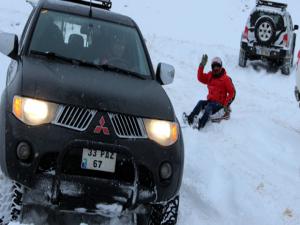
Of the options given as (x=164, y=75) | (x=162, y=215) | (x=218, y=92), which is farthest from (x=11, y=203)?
(x=218, y=92)

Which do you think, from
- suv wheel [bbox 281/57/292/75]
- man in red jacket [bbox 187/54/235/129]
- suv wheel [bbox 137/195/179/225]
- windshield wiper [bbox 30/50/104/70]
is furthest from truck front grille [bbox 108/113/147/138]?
suv wheel [bbox 281/57/292/75]

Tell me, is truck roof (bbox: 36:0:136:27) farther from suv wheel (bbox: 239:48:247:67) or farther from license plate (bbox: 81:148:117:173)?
suv wheel (bbox: 239:48:247:67)

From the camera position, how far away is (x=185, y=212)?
5.34 meters

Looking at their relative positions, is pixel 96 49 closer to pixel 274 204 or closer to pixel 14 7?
pixel 274 204

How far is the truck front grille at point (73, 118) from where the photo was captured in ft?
13.2

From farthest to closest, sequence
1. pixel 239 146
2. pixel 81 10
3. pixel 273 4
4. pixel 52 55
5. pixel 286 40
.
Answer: pixel 273 4 → pixel 286 40 → pixel 239 146 → pixel 81 10 → pixel 52 55

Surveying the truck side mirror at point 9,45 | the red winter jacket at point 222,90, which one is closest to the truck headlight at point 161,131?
the truck side mirror at point 9,45

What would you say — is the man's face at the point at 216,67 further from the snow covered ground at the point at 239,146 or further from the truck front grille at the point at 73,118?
the truck front grille at the point at 73,118

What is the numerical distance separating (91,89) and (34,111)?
1.73 feet

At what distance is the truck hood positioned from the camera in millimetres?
4156

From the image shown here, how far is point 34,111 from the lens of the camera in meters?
4.03

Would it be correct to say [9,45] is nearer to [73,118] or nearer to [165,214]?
[73,118]

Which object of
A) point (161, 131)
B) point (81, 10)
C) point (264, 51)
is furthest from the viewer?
point (264, 51)

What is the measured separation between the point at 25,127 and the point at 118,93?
2.69 feet
